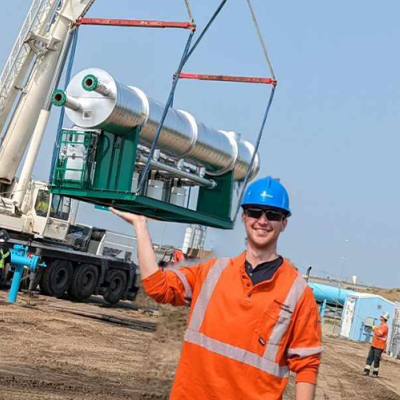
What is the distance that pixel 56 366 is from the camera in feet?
38.5

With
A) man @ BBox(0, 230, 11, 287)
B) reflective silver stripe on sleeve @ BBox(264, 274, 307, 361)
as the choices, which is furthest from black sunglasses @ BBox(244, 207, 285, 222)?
man @ BBox(0, 230, 11, 287)

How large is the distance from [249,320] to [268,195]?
58 centimetres

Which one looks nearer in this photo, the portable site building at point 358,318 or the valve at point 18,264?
the valve at point 18,264

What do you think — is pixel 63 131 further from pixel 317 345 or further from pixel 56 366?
pixel 317 345

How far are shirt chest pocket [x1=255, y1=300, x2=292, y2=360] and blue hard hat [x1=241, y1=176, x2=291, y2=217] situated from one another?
458 mm

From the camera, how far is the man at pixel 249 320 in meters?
3.62

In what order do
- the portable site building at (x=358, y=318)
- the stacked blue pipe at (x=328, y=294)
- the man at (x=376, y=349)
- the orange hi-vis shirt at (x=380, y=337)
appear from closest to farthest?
the man at (x=376, y=349), the orange hi-vis shirt at (x=380, y=337), the portable site building at (x=358, y=318), the stacked blue pipe at (x=328, y=294)

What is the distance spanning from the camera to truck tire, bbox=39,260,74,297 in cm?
2369

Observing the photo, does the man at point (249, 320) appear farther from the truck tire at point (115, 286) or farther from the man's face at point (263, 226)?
the truck tire at point (115, 286)

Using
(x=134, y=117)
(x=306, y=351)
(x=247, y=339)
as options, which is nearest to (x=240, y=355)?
(x=247, y=339)

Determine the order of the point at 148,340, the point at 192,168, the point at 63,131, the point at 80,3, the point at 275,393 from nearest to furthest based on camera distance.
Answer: the point at 275,393, the point at 63,131, the point at 192,168, the point at 148,340, the point at 80,3

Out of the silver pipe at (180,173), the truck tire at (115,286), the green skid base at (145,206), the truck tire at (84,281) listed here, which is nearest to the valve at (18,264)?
the green skid base at (145,206)

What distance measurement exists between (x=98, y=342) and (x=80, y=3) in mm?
11137

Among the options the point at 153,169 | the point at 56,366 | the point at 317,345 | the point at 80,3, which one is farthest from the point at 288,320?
the point at 80,3
